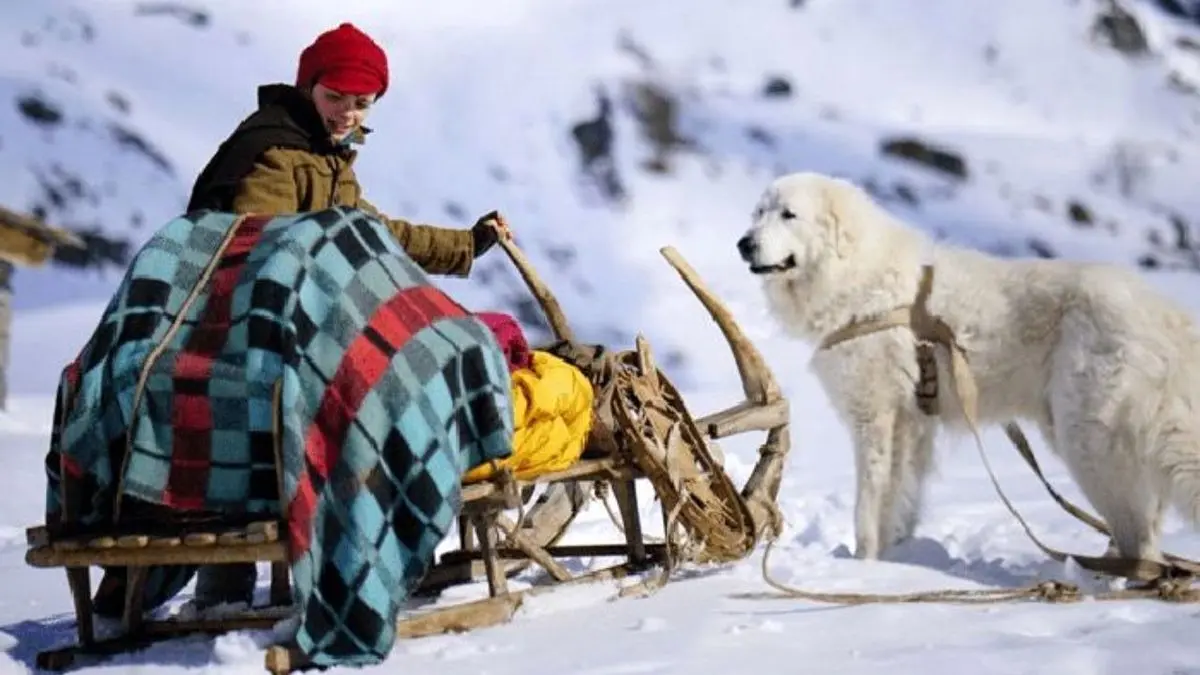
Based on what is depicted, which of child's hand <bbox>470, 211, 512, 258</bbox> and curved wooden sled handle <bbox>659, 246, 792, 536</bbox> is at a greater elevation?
child's hand <bbox>470, 211, 512, 258</bbox>

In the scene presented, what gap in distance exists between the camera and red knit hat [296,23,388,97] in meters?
3.96

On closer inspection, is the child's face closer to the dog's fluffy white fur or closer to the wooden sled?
the wooden sled

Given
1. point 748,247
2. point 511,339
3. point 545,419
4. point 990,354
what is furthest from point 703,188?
point 545,419

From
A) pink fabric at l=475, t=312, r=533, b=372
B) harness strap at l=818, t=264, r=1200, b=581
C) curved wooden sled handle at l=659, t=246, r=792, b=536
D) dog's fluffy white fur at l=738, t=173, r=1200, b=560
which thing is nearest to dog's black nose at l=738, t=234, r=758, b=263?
dog's fluffy white fur at l=738, t=173, r=1200, b=560

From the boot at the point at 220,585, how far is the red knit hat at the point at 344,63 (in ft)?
4.48

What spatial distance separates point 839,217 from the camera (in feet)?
18.6

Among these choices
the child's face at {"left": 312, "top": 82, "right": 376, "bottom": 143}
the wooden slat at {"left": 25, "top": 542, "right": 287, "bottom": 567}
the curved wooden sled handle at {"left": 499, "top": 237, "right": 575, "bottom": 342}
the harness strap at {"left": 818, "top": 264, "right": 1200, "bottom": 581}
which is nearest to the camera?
the wooden slat at {"left": 25, "top": 542, "right": 287, "bottom": 567}

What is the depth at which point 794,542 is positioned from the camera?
5.99m

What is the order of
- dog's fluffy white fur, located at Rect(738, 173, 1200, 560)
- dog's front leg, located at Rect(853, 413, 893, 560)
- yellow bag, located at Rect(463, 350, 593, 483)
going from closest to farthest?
yellow bag, located at Rect(463, 350, 593, 483), dog's fluffy white fur, located at Rect(738, 173, 1200, 560), dog's front leg, located at Rect(853, 413, 893, 560)

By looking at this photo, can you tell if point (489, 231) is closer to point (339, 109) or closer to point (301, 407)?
point (339, 109)

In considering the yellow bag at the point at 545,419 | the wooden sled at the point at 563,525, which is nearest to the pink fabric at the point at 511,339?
the yellow bag at the point at 545,419

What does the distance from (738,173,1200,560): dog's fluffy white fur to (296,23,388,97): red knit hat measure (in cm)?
215

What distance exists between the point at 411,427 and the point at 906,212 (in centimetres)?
3659

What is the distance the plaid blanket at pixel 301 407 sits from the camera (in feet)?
10.9
